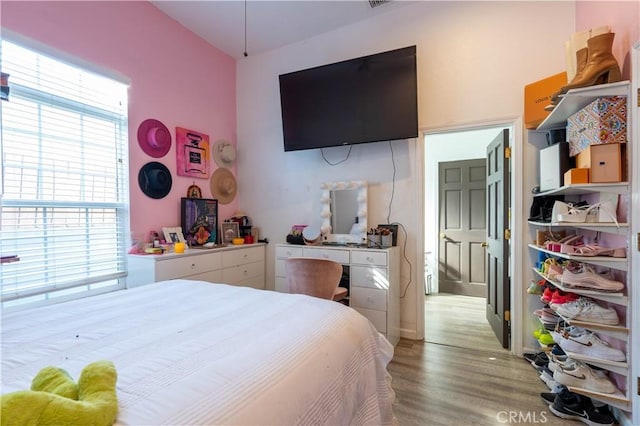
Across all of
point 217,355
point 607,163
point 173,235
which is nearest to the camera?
point 217,355

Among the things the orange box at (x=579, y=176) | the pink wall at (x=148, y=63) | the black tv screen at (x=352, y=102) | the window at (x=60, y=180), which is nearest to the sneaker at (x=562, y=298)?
the orange box at (x=579, y=176)

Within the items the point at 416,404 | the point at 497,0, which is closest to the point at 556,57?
the point at 497,0

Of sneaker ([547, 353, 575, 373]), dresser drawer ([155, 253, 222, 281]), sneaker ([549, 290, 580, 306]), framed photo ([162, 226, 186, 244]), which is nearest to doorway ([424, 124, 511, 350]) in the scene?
sneaker ([547, 353, 575, 373])

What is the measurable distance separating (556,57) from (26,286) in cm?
434

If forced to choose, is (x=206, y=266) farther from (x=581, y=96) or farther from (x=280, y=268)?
(x=581, y=96)

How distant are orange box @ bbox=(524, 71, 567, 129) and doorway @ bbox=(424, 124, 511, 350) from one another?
104cm

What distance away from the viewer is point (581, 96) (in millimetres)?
1695

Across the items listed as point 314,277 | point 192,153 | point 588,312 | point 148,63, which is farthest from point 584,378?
point 148,63

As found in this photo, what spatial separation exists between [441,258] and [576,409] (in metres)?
2.84

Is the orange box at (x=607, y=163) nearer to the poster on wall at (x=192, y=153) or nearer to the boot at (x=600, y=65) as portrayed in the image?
the boot at (x=600, y=65)

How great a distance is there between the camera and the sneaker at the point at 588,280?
165cm

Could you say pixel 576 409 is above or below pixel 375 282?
below

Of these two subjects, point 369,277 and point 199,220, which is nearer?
point 369,277

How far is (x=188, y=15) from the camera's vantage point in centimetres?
302
